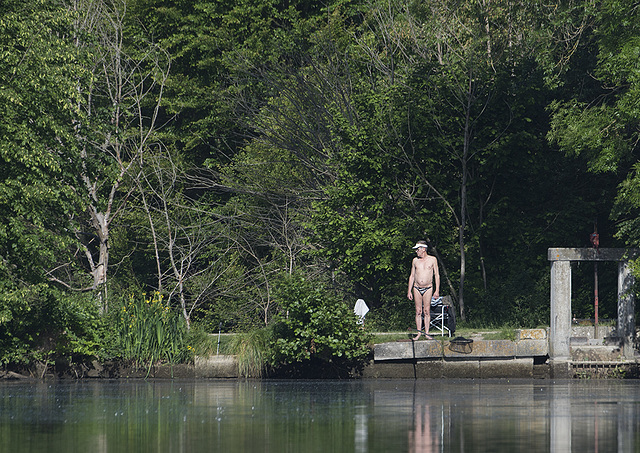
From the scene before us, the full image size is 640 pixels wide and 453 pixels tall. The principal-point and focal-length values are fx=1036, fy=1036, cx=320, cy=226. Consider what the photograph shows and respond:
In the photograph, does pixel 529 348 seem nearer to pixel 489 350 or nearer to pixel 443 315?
pixel 489 350

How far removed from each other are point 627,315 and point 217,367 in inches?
334

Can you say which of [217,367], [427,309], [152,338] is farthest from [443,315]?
[152,338]

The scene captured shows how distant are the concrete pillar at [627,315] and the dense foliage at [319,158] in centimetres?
82

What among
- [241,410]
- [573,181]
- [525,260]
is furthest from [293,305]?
[573,181]

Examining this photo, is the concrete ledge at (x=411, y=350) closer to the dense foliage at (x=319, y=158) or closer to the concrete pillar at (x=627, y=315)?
the dense foliage at (x=319, y=158)

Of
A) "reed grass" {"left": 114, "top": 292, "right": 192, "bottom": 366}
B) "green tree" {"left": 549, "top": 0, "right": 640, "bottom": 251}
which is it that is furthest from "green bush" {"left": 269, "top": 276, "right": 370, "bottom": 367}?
"green tree" {"left": 549, "top": 0, "right": 640, "bottom": 251}

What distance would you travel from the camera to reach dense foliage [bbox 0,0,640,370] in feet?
69.8

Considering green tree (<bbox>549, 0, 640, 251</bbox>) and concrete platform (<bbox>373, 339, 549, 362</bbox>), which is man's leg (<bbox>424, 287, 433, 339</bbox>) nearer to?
concrete platform (<bbox>373, 339, 549, 362</bbox>)

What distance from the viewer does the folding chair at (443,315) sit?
2175cm

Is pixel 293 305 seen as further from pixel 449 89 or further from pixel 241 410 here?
pixel 449 89

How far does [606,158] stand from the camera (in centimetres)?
2194

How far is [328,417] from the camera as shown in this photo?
1359 centimetres

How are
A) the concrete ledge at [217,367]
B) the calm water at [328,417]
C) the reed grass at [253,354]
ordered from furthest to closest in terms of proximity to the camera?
the concrete ledge at [217,367] → the reed grass at [253,354] → the calm water at [328,417]

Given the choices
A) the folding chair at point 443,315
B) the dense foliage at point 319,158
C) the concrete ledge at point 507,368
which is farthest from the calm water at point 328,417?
the dense foliage at point 319,158
